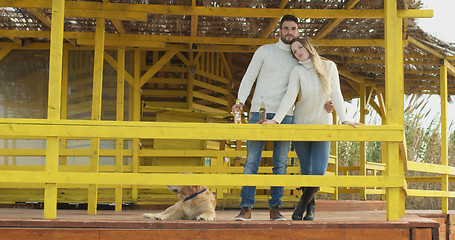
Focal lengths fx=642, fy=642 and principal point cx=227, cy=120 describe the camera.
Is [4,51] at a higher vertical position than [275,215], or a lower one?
higher

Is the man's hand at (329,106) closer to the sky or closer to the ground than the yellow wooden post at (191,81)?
closer to the ground

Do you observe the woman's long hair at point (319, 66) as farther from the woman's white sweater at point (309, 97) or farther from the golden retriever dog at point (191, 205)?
the golden retriever dog at point (191, 205)

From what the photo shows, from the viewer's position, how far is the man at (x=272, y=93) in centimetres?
604

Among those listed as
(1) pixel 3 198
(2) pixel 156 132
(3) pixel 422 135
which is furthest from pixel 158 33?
(3) pixel 422 135

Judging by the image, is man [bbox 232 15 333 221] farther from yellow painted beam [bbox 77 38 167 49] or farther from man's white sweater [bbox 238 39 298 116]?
yellow painted beam [bbox 77 38 167 49]

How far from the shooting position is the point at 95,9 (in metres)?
7.83

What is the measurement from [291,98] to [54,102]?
219 cm

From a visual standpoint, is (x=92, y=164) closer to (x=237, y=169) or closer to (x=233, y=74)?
(x=237, y=169)

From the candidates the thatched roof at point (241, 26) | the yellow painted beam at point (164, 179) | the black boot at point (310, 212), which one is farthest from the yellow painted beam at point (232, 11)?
the black boot at point (310, 212)

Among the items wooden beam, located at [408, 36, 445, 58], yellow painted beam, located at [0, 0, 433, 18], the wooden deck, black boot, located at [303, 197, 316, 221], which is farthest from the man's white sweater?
wooden beam, located at [408, 36, 445, 58]

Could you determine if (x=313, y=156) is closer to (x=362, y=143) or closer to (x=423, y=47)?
(x=423, y=47)

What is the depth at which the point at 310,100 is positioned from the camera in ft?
20.0

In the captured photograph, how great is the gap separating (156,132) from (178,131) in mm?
198

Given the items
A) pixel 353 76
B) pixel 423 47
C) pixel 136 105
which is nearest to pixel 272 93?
pixel 136 105
